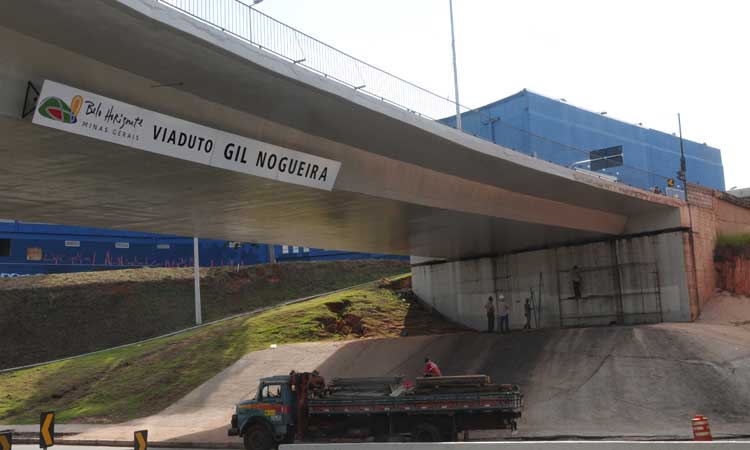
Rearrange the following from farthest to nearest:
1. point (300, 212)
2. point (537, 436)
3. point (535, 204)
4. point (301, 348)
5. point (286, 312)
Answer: point (286, 312), point (301, 348), point (535, 204), point (300, 212), point (537, 436)

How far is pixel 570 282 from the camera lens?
3350 cm

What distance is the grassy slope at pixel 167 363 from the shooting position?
3075cm

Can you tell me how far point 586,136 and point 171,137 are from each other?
40498mm

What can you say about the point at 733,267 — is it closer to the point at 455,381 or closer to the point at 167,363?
the point at 455,381

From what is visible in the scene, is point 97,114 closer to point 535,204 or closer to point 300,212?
point 300,212

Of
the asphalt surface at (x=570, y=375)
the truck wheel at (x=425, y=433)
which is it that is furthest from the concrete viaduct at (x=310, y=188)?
the truck wheel at (x=425, y=433)

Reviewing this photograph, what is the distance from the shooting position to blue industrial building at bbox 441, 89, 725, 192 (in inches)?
1615

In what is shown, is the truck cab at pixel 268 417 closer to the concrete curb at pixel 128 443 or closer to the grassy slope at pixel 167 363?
the concrete curb at pixel 128 443

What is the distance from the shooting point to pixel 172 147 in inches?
601

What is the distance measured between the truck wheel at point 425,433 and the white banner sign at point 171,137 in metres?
6.75

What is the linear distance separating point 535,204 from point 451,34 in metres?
13.7

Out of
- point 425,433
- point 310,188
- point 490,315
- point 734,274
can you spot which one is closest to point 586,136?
point 734,274

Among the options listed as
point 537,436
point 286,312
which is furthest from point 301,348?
point 537,436

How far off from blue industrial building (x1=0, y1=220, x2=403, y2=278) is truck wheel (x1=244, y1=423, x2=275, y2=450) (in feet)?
106
